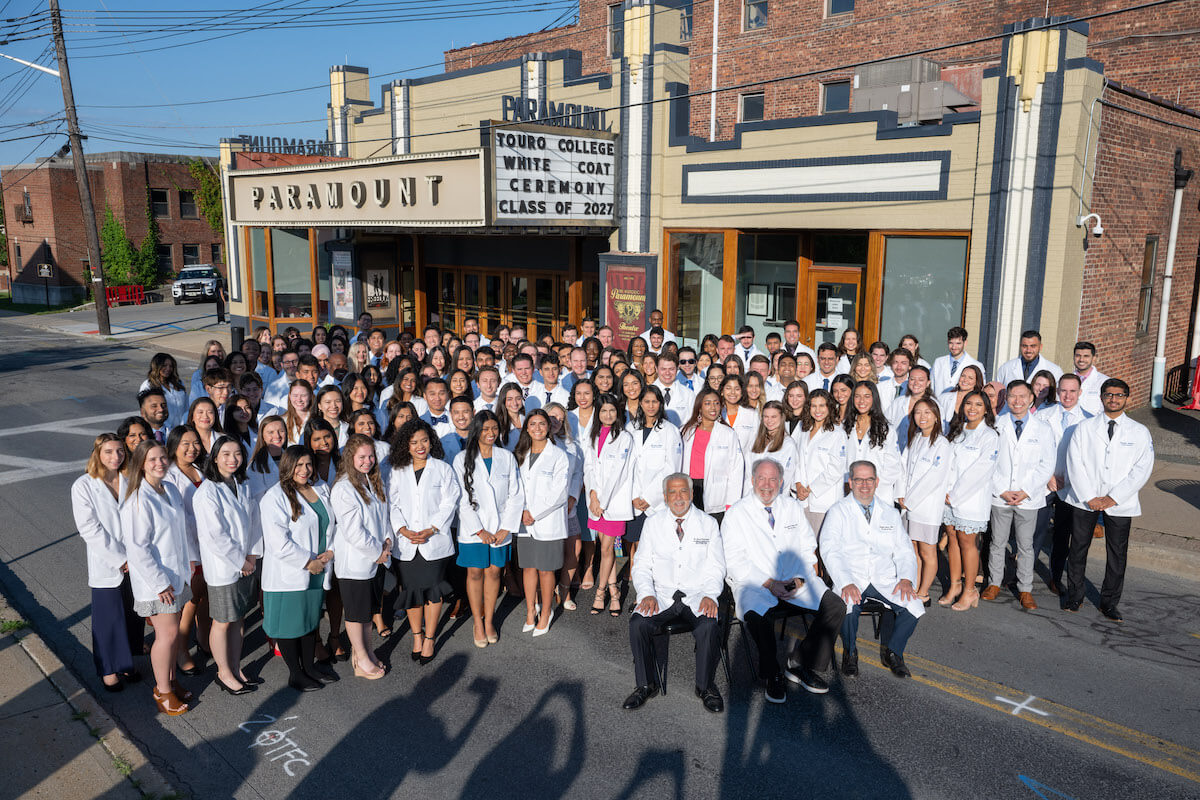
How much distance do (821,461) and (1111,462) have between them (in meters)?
2.41

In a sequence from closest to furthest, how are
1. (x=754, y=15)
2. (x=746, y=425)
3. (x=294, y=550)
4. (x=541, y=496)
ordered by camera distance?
(x=294, y=550) < (x=541, y=496) < (x=746, y=425) < (x=754, y=15)

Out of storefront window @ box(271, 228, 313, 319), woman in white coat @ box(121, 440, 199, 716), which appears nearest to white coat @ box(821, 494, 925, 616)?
woman in white coat @ box(121, 440, 199, 716)

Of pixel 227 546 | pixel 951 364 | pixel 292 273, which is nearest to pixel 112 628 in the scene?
pixel 227 546

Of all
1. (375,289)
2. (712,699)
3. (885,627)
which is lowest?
(712,699)

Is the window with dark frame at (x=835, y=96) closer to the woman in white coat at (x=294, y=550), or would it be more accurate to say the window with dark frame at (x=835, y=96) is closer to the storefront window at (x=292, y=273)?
the storefront window at (x=292, y=273)

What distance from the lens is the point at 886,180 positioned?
13031mm

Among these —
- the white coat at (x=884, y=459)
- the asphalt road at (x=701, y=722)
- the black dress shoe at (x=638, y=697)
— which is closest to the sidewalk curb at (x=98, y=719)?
the asphalt road at (x=701, y=722)

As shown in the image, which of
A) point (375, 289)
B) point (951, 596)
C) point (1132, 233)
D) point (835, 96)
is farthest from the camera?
point (375, 289)

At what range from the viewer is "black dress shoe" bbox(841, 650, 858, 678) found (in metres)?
6.52

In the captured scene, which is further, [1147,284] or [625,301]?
[625,301]

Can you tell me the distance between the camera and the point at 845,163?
13.4m

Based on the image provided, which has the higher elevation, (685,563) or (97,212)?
(97,212)

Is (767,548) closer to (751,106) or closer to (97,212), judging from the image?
(751,106)

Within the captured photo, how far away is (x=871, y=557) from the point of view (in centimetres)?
657
